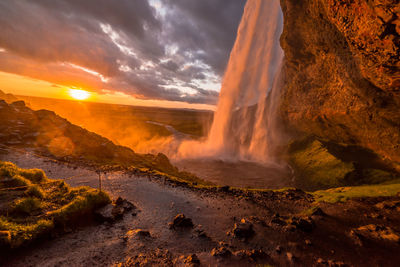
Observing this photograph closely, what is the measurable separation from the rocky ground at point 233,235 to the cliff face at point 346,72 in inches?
425

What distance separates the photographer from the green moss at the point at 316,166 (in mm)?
23419

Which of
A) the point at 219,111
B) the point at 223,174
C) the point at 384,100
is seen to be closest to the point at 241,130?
the point at 219,111

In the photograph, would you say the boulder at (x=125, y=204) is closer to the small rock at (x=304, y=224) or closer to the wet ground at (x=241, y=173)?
the small rock at (x=304, y=224)

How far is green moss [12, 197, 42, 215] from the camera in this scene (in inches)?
309

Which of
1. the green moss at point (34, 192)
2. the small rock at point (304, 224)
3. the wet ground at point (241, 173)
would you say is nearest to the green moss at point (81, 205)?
the green moss at point (34, 192)

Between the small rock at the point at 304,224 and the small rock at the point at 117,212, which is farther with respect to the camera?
the small rock at the point at 117,212

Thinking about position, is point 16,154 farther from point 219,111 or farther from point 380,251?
point 219,111

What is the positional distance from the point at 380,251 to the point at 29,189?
18.2 meters

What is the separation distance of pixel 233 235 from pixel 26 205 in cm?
1083

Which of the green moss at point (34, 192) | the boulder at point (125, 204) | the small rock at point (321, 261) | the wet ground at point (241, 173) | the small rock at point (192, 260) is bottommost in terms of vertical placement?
the wet ground at point (241, 173)

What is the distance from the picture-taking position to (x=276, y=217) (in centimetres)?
934

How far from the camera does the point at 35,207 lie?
27.7 feet

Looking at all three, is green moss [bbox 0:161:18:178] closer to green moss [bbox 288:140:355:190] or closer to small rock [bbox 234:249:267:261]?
small rock [bbox 234:249:267:261]

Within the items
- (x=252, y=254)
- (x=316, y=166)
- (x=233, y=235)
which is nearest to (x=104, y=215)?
(x=233, y=235)
